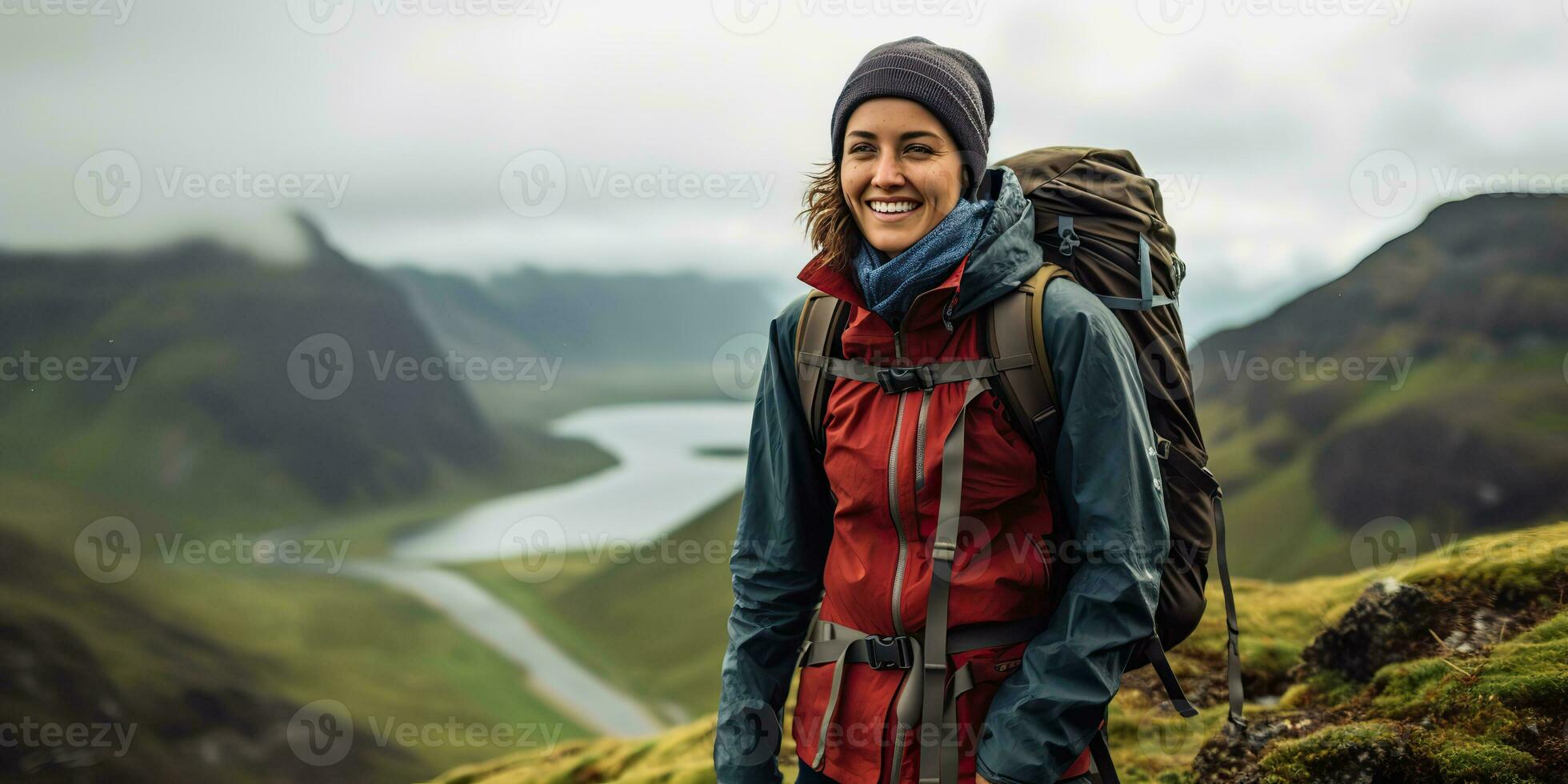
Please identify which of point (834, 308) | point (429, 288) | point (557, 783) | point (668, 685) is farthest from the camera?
point (429, 288)

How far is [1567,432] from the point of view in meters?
15.4

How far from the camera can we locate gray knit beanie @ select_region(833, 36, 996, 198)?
3.37m

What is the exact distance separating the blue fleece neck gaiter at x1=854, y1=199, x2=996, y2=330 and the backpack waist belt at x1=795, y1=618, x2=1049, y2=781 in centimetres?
113

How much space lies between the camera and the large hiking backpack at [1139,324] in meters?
3.66

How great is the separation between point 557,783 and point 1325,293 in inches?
836

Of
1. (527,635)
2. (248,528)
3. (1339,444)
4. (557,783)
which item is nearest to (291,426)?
(248,528)

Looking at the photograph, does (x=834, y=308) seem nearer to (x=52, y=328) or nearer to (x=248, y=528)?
(x=248, y=528)

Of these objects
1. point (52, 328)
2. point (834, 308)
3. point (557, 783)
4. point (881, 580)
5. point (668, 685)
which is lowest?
point (668, 685)
